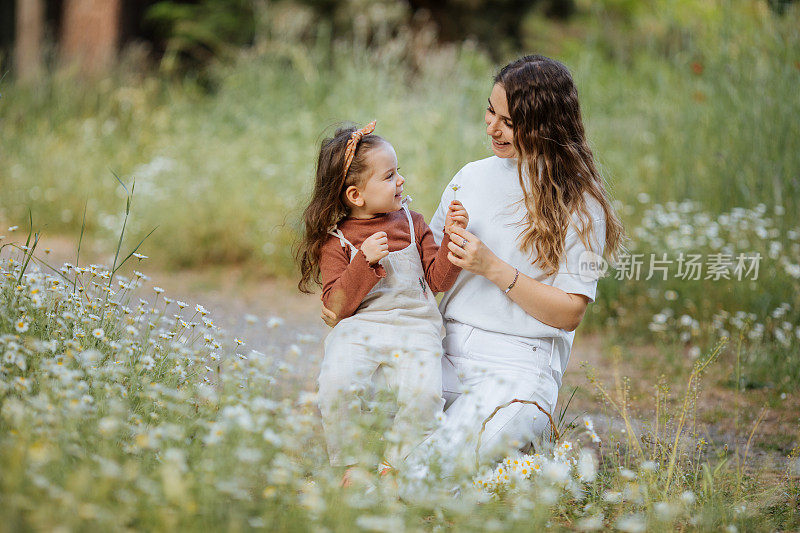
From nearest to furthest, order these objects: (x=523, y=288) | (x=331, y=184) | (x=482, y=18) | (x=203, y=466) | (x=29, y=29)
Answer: (x=203, y=466) < (x=523, y=288) < (x=331, y=184) < (x=29, y=29) < (x=482, y=18)

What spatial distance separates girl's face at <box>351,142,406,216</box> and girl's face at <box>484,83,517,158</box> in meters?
0.34

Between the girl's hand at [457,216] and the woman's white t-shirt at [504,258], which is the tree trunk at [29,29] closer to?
the woman's white t-shirt at [504,258]

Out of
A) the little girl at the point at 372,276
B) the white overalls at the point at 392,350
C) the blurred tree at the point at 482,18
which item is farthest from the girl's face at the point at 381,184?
the blurred tree at the point at 482,18

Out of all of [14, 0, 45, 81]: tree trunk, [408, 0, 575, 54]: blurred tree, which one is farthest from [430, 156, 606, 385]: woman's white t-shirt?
[408, 0, 575, 54]: blurred tree

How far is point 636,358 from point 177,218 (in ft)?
11.3

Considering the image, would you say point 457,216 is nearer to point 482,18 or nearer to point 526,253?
point 526,253

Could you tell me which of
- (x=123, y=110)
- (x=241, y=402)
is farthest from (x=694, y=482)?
(x=123, y=110)

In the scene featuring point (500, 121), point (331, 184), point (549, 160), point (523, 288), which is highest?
point (500, 121)

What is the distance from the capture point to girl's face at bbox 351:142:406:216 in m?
2.47

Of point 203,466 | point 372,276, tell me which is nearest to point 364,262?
point 372,276

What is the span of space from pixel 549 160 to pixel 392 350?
783mm

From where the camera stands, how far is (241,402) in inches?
77.4

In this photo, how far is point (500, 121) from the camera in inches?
100

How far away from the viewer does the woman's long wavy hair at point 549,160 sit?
2.48m
